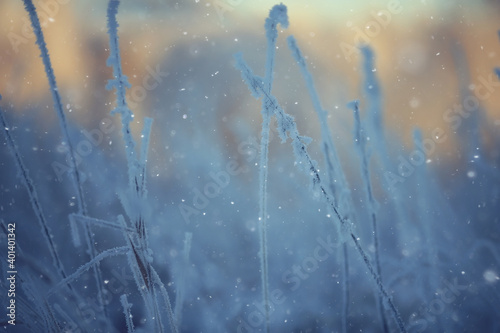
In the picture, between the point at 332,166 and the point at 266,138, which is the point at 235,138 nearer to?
the point at 266,138

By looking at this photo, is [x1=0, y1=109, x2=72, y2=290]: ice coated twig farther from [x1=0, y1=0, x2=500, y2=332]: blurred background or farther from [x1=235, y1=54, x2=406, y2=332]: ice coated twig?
[x1=235, y1=54, x2=406, y2=332]: ice coated twig

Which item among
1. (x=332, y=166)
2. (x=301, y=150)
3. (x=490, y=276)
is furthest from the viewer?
(x=490, y=276)

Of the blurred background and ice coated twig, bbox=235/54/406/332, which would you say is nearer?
ice coated twig, bbox=235/54/406/332

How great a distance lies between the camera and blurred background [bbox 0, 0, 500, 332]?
0.83 m

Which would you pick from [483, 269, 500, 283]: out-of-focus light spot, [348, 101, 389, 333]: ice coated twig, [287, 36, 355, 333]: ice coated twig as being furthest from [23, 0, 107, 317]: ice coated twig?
[483, 269, 500, 283]: out-of-focus light spot

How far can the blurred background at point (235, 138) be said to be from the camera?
0.83 m

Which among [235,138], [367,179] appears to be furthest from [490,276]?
[235,138]

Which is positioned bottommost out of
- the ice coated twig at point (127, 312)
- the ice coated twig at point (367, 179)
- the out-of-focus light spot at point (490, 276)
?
the out-of-focus light spot at point (490, 276)

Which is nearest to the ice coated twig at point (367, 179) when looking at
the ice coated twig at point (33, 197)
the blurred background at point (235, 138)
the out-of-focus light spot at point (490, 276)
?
the blurred background at point (235, 138)

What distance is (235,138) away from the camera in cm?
87

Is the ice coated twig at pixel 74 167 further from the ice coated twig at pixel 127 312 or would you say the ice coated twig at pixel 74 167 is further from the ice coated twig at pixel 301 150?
the ice coated twig at pixel 301 150

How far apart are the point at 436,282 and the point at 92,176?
1037 millimetres

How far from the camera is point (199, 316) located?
85 cm

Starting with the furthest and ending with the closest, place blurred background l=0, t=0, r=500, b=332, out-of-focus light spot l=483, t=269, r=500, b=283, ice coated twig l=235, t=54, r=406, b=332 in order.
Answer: out-of-focus light spot l=483, t=269, r=500, b=283 → blurred background l=0, t=0, r=500, b=332 → ice coated twig l=235, t=54, r=406, b=332
